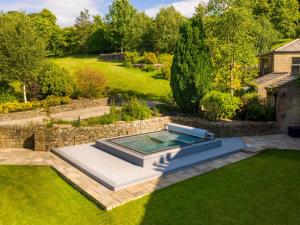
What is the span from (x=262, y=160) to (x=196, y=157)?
3.42 metres

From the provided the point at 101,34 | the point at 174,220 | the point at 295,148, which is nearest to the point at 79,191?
the point at 174,220

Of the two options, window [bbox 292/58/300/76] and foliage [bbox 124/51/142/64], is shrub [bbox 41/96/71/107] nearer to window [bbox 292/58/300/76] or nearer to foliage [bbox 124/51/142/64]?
window [bbox 292/58/300/76]

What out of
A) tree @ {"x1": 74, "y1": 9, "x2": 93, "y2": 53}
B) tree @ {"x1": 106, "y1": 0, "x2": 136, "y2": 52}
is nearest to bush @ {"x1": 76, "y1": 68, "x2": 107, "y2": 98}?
tree @ {"x1": 106, "y1": 0, "x2": 136, "y2": 52}

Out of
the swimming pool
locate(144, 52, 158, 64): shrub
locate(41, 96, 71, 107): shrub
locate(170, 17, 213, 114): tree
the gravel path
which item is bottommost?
the swimming pool

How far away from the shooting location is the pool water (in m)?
14.6

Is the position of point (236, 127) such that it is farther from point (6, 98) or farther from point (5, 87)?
point (5, 87)

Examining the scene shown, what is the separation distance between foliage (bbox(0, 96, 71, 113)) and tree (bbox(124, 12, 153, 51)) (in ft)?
94.5

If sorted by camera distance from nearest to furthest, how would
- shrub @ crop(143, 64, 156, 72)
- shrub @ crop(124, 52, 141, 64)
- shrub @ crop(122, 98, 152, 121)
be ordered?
1. shrub @ crop(122, 98, 152, 121)
2. shrub @ crop(143, 64, 156, 72)
3. shrub @ crop(124, 52, 141, 64)

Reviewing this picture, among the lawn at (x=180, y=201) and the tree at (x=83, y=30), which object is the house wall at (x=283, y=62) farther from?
the tree at (x=83, y=30)

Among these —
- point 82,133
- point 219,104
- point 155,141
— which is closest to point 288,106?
point 219,104

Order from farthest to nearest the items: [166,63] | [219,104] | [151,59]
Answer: [151,59]
[166,63]
[219,104]

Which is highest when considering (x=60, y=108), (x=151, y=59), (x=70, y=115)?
(x=151, y=59)

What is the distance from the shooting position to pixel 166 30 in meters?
46.8

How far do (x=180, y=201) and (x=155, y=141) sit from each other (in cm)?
636
